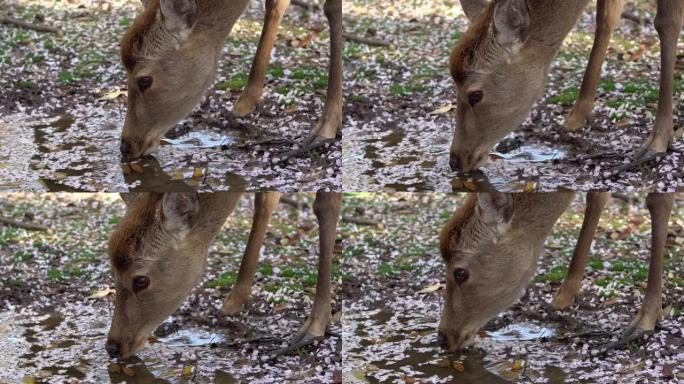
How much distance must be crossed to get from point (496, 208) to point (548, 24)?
44.0 inches

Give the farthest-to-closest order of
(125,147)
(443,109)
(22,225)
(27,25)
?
(27,25) < (22,225) < (443,109) < (125,147)

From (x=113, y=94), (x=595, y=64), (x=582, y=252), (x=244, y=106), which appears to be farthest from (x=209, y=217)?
(x=595, y=64)

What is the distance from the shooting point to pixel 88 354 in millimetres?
7480

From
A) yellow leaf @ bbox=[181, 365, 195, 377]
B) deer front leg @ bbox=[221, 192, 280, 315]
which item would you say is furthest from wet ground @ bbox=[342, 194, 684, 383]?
yellow leaf @ bbox=[181, 365, 195, 377]

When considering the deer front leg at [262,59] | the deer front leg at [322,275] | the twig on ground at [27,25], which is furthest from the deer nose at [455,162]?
the twig on ground at [27,25]

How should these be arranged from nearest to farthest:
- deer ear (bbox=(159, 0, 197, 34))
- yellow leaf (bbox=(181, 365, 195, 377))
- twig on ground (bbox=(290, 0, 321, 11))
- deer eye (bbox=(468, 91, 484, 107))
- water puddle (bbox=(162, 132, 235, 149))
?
deer ear (bbox=(159, 0, 197, 34)), yellow leaf (bbox=(181, 365, 195, 377)), deer eye (bbox=(468, 91, 484, 107)), water puddle (bbox=(162, 132, 235, 149)), twig on ground (bbox=(290, 0, 321, 11))

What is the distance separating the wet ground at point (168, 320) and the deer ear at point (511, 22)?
1.67 m

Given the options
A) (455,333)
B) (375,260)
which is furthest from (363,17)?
(455,333)

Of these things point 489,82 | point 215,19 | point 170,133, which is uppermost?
point 215,19

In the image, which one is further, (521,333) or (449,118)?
(449,118)

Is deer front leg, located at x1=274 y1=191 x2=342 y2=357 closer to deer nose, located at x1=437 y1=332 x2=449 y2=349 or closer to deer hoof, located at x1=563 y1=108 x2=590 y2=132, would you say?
deer nose, located at x1=437 y1=332 x2=449 y2=349

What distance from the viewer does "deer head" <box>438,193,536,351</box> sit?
7191mm

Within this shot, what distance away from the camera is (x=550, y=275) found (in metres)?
7.71

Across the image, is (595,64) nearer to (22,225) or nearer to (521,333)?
(521,333)
